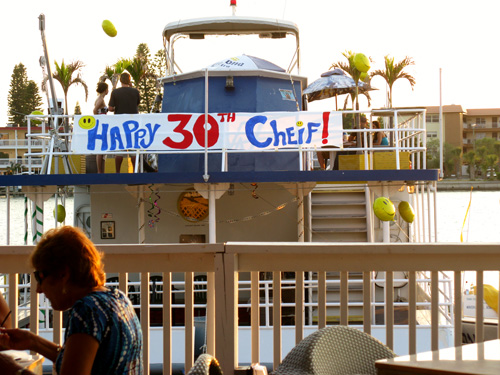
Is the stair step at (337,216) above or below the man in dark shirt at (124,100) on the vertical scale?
below

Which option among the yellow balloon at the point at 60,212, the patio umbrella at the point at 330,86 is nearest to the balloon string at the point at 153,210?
the yellow balloon at the point at 60,212

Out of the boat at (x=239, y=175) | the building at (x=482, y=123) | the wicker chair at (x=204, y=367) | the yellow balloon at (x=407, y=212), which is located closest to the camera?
the wicker chair at (x=204, y=367)

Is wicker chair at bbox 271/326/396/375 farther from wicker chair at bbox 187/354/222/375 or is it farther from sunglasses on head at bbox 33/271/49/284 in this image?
sunglasses on head at bbox 33/271/49/284

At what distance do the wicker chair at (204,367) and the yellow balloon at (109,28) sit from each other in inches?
370

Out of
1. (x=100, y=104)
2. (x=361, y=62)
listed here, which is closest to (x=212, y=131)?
(x=100, y=104)

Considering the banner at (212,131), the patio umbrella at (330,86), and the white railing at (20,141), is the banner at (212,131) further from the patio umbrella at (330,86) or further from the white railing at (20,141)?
the patio umbrella at (330,86)

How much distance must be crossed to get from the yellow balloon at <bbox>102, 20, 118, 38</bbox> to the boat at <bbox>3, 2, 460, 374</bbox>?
52.5 inches

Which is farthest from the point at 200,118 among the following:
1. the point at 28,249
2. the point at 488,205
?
the point at 488,205

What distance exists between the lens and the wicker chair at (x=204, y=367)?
2.54 m

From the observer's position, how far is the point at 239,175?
33.7 feet

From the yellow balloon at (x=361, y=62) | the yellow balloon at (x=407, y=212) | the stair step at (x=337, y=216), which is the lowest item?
the stair step at (x=337, y=216)

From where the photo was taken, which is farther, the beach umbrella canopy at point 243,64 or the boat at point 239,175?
the beach umbrella canopy at point 243,64

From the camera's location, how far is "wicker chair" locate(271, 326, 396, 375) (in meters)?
3.05

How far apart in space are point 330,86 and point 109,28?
380 cm
